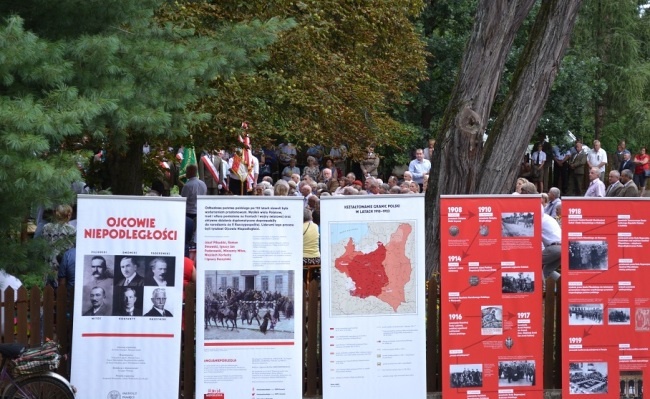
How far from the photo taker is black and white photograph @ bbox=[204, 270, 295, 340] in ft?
34.6

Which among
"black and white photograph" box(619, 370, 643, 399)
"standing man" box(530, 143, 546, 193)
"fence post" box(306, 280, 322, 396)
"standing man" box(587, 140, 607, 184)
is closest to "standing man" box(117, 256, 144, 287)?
"fence post" box(306, 280, 322, 396)

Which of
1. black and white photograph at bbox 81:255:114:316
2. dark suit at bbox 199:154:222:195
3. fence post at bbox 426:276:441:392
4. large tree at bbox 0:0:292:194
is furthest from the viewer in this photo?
dark suit at bbox 199:154:222:195

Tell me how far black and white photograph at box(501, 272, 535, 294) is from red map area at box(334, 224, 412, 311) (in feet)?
3.09

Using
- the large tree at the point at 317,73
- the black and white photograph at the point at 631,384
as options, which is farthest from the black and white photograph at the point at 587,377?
the large tree at the point at 317,73

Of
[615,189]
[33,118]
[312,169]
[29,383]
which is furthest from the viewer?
[312,169]

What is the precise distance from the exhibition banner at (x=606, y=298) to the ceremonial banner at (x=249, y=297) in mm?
2663

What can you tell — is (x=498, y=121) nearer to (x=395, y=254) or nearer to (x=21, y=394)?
(x=395, y=254)

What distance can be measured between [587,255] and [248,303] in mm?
3310

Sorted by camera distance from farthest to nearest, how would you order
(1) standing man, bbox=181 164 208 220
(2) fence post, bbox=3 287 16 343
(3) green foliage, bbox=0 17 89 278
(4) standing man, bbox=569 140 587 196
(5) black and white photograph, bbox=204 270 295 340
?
(4) standing man, bbox=569 140 587 196 < (1) standing man, bbox=181 164 208 220 < (2) fence post, bbox=3 287 16 343 < (5) black and white photograph, bbox=204 270 295 340 < (3) green foliage, bbox=0 17 89 278

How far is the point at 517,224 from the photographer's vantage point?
1079 cm

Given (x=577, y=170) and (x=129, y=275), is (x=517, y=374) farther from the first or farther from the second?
(x=577, y=170)

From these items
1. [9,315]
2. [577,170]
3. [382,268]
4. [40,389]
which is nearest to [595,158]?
[577,170]

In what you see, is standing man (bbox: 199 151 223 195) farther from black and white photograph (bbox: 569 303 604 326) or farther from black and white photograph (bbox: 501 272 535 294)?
black and white photograph (bbox: 569 303 604 326)

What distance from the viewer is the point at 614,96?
42438 mm
